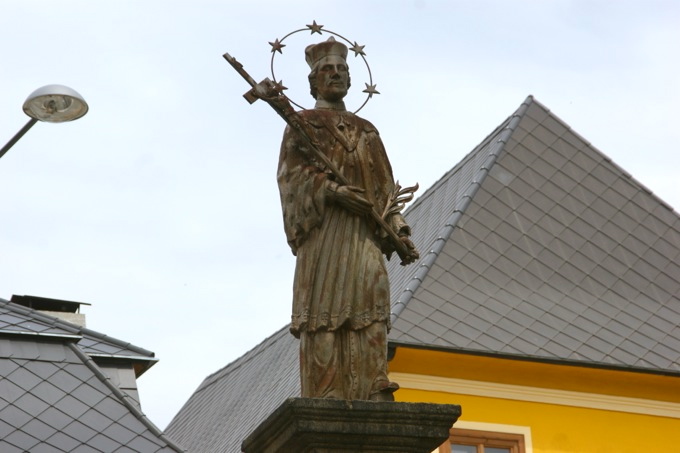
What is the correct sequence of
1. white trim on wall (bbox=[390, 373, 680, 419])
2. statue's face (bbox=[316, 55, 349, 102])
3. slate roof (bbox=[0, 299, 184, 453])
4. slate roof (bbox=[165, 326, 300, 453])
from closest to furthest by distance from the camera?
statue's face (bbox=[316, 55, 349, 102]), slate roof (bbox=[0, 299, 184, 453]), white trim on wall (bbox=[390, 373, 680, 419]), slate roof (bbox=[165, 326, 300, 453])

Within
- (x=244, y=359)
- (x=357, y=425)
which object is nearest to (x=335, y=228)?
(x=357, y=425)

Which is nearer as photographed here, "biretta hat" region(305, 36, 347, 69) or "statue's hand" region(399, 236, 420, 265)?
"statue's hand" region(399, 236, 420, 265)

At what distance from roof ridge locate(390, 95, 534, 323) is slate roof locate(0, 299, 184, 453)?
286 cm

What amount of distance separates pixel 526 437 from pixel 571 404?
2.43 feet

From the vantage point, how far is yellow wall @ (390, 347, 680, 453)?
59.6 ft

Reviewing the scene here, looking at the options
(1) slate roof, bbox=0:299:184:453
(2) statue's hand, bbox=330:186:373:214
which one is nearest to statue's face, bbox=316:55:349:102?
(2) statue's hand, bbox=330:186:373:214

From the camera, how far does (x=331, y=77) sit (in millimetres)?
10773

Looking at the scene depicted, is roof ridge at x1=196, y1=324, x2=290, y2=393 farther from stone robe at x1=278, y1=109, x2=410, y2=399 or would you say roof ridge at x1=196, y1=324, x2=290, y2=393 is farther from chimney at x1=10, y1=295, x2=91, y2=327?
stone robe at x1=278, y1=109, x2=410, y2=399

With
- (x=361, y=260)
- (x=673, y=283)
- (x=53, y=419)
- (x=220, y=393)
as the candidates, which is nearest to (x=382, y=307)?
(x=361, y=260)

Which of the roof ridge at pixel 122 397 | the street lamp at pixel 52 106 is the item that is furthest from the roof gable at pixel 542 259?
the street lamp at pixel 52 106

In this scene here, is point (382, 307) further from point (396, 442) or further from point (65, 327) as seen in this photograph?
point (65, 327)

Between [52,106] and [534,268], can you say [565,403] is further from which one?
[52,106]

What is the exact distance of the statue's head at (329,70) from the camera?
1077cm

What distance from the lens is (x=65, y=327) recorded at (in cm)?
1836
